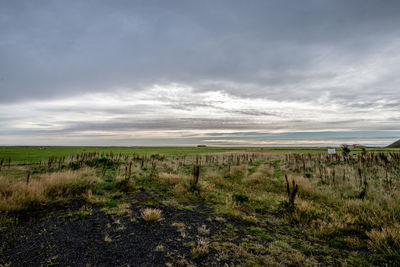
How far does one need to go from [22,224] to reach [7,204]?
1.74 meters

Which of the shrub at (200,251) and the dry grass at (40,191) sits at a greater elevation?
the dry grass at (40,191)

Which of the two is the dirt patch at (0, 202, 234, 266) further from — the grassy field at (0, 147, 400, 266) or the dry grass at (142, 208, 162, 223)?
the dry grass at (142, 208, 162, 223)

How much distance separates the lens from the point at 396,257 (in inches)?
169

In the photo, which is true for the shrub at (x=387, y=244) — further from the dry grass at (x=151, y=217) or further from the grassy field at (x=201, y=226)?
the dry grass at (x=151, y=217)

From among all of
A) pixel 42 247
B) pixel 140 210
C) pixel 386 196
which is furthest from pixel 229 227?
pixel 386 196

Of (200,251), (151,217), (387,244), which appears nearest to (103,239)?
(151,217)

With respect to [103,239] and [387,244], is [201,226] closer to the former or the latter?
[103,239]

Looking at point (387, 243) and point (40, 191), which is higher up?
point (40, 191)

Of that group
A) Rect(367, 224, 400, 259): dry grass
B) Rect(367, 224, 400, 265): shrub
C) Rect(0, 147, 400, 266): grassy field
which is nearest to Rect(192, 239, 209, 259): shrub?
Rect(0, 147, 400, 266): grassy field

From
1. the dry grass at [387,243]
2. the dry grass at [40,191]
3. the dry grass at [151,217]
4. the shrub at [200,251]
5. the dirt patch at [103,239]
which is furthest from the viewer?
the dry grass at [40,191]

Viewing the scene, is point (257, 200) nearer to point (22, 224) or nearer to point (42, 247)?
point (42, 247)

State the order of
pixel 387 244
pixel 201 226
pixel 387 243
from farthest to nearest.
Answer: pixel 201 226 < pixel 387 243 < pixel 387 244

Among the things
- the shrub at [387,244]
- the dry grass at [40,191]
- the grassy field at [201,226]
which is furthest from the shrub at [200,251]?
the dry grass at [40,191]

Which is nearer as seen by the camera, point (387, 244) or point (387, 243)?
point (387, 244)
